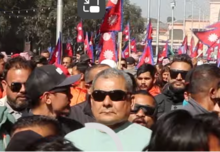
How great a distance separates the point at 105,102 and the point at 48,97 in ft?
2.46

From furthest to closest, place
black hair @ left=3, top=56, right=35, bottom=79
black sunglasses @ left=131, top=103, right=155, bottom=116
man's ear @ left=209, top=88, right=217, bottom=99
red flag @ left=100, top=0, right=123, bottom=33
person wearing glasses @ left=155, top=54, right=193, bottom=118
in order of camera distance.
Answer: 1. red flag @ left=100, top=0, right=123, bottom=33
2. person wearing glasses @ left=155, top=54, right=193, bottom=118
3. black sunglasses @ left=131, top=103, right=155, bottom=116
4. black hair @ left=3, top=56, right=35, bottom=79
5. man's ear @ left=209, top=88, right=217, bottom=99

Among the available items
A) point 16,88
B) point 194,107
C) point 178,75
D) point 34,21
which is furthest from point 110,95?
point 34,21

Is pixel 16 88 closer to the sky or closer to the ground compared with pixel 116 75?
closer to the ground

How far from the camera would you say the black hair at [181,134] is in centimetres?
274

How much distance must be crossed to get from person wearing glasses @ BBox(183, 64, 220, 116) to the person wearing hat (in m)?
0.97

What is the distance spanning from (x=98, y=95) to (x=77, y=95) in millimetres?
3180

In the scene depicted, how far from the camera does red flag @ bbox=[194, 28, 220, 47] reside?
12.4 m

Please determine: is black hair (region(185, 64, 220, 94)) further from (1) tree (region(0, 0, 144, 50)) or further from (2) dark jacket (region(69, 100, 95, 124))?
(1) tree (region(0, 0, 144, 50))

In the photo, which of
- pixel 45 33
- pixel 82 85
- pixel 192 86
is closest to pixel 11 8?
pixel 45 33

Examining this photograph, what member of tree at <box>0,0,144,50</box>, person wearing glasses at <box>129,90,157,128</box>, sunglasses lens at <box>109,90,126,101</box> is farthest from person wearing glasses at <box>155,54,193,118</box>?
tree at <box>0,0,144,50</box>

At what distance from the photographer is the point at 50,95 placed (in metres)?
4.58

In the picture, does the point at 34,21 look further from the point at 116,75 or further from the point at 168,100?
the point at 116,75

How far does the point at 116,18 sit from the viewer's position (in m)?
10.7

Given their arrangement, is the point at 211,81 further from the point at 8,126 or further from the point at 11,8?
the point at 11,8
